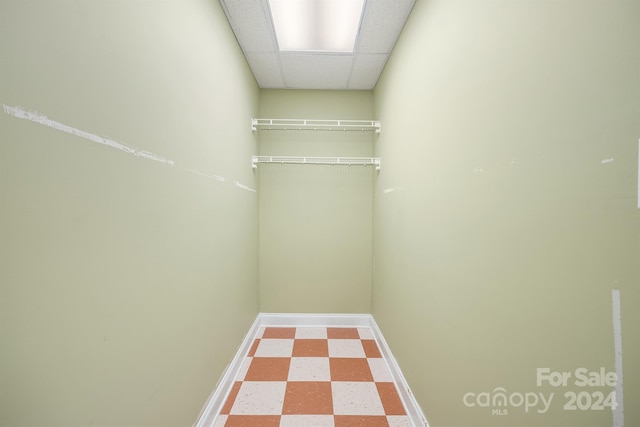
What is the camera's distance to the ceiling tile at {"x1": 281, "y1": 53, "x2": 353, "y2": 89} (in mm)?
2373

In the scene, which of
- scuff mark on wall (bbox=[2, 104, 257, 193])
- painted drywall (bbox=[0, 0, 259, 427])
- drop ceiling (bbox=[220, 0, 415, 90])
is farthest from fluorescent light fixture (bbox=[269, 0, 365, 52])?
scuff mark on wall (bbox=[2, 104, 257, 193])

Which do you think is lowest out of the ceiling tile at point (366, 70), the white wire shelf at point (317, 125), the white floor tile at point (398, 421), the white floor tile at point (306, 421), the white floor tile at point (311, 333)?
the white floor tile at point (398, 421)

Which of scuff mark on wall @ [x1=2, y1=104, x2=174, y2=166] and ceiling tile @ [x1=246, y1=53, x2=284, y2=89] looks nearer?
scuff mark on wall @ [x1=2, y1=104, x2=174, y2=166]

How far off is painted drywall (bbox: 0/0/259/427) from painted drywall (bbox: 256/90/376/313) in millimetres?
1383

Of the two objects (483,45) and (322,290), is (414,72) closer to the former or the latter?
(483,45)

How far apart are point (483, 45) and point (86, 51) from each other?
1.32 metres

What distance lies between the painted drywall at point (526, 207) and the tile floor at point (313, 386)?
42cm

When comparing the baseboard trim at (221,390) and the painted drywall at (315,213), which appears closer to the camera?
the baseboard trim at (221,390)

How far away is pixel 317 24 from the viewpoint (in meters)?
1.94

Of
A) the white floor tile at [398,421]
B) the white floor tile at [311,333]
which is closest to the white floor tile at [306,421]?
the white floor tile at [398,421]

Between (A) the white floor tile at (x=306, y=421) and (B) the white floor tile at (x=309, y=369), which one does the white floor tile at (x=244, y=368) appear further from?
(A) the white floor tile at (x=306, y=421)

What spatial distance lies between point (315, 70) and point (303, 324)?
2.65 m

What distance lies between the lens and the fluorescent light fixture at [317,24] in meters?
1.76

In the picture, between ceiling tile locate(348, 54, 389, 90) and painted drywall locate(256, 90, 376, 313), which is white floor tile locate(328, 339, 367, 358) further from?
ceiling tile locate(348, 54, 389, 90)
